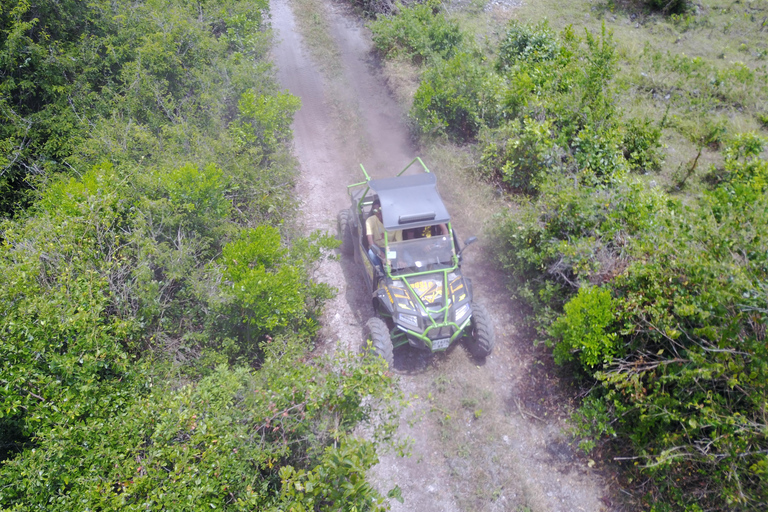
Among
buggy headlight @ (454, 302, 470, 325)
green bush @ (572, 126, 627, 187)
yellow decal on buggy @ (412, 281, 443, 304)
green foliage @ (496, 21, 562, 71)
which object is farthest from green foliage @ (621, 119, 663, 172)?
yellow decal on buggy @ (412, 281, 443, 304)

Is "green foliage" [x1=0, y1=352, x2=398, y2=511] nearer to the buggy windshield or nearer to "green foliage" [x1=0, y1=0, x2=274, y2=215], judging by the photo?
the buggy windshield

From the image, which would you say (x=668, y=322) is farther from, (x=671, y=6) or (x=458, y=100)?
(x=671, y=6)

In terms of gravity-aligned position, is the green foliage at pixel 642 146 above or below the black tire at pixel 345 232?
above

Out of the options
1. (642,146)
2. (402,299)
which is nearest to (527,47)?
(642,146)

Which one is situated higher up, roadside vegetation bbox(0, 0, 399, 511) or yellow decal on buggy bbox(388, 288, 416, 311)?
roadside vegetation bbox(0, 0, 399, 511)

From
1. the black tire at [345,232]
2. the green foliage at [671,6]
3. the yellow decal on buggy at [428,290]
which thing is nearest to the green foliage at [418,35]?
the black tire at [345,232]

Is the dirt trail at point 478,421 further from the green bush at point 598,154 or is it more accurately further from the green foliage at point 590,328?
the green bush at point 598,154

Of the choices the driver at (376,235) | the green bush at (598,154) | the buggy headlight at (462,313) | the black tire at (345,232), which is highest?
the green bush at (598,154)

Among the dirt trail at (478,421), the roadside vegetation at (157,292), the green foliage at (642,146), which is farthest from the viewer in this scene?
the green foliage at (642,146)
